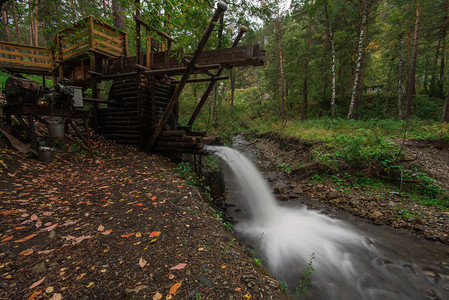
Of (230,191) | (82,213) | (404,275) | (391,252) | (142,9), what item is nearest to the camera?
(82,213)

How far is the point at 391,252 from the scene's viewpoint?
4.32 meters

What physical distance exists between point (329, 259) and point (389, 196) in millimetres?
3696

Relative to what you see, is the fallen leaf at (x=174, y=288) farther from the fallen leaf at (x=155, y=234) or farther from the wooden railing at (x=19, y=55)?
the wooden railing at (x=19, y=55)

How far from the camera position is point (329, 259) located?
441cm

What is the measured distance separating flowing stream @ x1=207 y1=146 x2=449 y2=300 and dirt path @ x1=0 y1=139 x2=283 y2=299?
1538 mm

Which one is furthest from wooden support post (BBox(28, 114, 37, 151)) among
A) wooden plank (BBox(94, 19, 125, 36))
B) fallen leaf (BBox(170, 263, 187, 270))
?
fallen leaf (BBox(170, 263, 187, 270))

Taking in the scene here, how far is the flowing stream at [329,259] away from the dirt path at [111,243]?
154 centimetres

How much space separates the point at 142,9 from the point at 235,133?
15.3m

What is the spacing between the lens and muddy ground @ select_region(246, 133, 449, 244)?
501 cm

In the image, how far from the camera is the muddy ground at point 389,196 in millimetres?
5012

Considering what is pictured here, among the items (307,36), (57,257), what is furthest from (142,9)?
(307,36)

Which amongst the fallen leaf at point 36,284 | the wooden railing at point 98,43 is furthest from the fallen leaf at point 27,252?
the wooden railing at point 98,43

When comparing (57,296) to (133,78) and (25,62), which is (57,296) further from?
(25,62)

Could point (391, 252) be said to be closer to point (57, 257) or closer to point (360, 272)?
point (360, 272)
